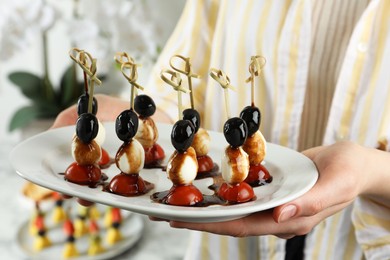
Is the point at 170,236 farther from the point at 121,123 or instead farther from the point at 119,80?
the point at 121,123

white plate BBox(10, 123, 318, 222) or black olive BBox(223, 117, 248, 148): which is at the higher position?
black olive BBox(223, 117, 248, 148)

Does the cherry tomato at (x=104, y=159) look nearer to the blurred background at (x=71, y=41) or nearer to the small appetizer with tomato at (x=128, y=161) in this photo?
the small appetizer with tomato at (x=128, y=161)

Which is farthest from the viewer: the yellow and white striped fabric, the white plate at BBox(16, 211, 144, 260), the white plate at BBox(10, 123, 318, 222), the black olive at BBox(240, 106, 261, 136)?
the white plate at BBox(16, 211, 144, 260)

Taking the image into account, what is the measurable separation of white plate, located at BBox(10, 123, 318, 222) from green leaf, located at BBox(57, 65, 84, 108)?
1.77 feet

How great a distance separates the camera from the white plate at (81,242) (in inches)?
42.7

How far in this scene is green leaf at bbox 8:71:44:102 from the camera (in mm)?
1294

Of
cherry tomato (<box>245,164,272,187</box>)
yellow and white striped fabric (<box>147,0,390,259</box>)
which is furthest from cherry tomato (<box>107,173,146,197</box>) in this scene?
yellow and white striped fabric (<box>147,0,390,259</box>)

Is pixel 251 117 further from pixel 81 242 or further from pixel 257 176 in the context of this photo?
pixel 81 242

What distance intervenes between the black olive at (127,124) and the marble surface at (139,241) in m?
0.54

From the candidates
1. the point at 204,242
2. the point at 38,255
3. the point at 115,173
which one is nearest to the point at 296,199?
the point at 115,173

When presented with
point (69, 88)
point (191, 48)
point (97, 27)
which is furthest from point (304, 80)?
point (69, 88)

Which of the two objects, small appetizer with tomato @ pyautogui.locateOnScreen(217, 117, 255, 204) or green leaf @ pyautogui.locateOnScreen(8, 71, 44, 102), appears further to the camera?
green leaf @ pyautogui.locateOnScreen(8, 71, 44, 102)

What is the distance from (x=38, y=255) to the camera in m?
1.08

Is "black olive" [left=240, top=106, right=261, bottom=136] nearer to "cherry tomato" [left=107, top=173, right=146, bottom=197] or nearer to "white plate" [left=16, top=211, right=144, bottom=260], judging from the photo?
"cherry tomato" [left=107, top=173, right=146, bottom=197]
